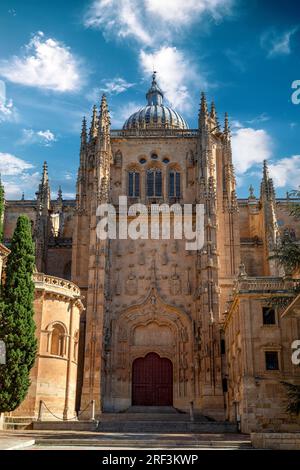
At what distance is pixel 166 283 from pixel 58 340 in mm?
10065

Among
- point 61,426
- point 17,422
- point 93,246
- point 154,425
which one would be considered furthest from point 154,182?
point 17,422

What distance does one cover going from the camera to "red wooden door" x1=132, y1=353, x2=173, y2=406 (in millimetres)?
39750

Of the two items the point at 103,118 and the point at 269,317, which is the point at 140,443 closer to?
the point at 269,317

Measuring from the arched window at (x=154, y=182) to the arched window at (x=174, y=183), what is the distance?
799mm

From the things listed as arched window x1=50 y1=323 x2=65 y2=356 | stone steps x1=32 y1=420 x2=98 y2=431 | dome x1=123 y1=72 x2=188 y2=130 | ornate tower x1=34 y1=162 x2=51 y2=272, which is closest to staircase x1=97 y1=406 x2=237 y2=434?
stone steps x1=32 y1=420 x2=98 y2=431

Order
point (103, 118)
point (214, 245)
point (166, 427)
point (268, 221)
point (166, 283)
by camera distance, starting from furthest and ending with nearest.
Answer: point (103, 118) < point (268, 221) < point (166, 283) < point (214, 245) < point (166, 427)

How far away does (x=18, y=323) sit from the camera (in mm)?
27859

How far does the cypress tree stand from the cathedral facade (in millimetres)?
5281

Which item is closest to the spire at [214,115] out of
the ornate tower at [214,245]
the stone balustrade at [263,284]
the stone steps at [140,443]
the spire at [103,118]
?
the ornate tower at [214,245]

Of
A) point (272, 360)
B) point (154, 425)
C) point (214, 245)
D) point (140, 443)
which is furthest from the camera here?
point (214, 245)

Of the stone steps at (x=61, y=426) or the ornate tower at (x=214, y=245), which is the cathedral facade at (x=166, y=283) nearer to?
the ornate tower at (x=214, y=245)

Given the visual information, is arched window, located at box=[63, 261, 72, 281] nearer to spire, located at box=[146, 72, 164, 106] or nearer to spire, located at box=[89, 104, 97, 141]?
spire, located at box=[89, 104, 97, 141]

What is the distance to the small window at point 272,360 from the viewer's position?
1169 inches

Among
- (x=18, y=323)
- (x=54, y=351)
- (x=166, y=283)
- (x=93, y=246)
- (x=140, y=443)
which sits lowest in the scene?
(x=140, y=443)
